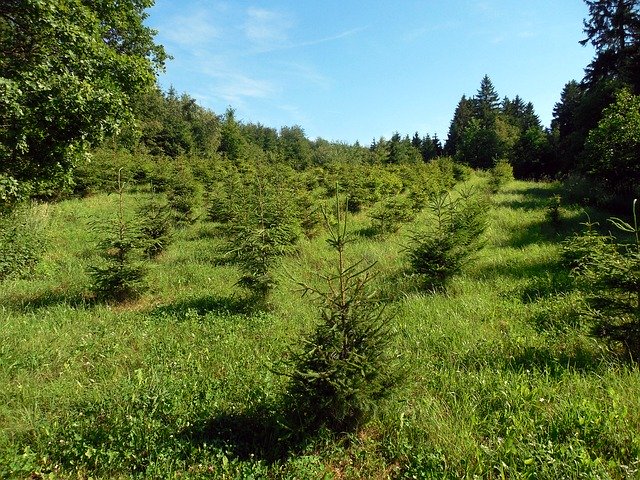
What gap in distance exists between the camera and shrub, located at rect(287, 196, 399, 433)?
9.95 feet

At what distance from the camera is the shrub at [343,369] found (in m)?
3.03

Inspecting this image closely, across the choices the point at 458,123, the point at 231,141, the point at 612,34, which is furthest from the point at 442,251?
the point at 458,123

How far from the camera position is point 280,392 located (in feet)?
12.8

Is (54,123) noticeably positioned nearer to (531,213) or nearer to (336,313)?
(336,313)

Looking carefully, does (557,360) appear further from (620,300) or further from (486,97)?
(486,97)

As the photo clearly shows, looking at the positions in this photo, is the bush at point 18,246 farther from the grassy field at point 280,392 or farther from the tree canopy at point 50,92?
the tree canopy at point 50,92

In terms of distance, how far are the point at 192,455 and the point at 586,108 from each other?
27.3m

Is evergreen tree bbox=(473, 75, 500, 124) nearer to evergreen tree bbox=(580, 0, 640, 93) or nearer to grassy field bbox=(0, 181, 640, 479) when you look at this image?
evergreen tree bbox=(580, 0, 640, 93)

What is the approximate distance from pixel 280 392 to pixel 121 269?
16.9 ft

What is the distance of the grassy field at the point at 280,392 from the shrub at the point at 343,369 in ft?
0.62

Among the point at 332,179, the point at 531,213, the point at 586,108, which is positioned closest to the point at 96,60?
the point at 332,179

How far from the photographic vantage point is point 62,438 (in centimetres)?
338

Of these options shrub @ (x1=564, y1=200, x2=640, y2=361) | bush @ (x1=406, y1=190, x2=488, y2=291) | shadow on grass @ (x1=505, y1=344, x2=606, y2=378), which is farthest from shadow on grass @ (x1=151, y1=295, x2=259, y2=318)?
shrub @ (x1=564, y1=200, x2=640, y2=361)

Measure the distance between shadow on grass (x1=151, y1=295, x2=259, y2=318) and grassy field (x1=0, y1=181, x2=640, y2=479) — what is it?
1.8 inches
